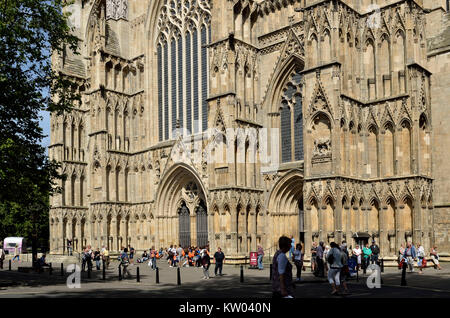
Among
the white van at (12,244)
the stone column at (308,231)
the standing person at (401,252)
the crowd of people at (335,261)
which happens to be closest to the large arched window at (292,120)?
the stone column at (308,231)

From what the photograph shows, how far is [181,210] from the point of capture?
128ft

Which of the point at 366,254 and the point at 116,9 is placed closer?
the point at 366,254

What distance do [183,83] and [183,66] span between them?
1.18 m

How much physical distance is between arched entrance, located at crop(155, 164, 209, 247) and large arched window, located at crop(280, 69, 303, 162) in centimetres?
666

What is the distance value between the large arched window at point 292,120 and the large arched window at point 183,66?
550 cm

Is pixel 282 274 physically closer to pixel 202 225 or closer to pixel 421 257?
pixel 421 257

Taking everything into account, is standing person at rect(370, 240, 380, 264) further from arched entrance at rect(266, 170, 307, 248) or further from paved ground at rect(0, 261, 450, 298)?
arched entrance at rect(266, 170, 307, 248)

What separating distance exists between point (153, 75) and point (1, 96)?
65.9 ft

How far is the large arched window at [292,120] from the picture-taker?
108 feet

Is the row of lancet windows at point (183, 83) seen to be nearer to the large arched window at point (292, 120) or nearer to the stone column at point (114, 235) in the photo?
the large arched window at point (292, 120)

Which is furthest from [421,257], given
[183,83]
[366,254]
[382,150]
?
[183,83]

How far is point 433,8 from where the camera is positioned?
29.4 m

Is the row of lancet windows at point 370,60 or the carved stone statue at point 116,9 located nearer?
the row of lancet windows at point 370,60

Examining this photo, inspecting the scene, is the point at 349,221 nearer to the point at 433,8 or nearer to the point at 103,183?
the point at 433,8
